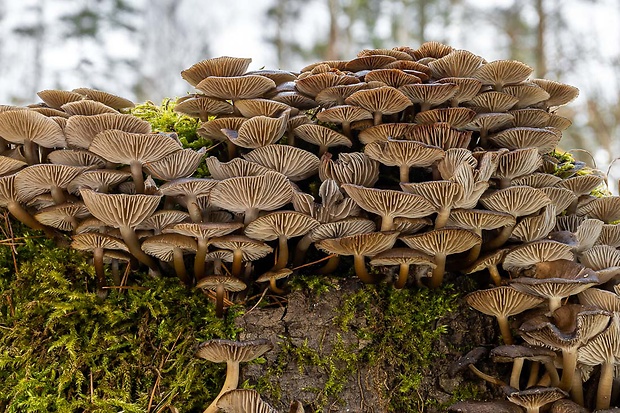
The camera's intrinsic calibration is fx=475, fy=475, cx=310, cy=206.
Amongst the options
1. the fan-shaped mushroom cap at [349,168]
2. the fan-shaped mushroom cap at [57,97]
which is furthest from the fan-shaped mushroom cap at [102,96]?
the fan-shaped mushroom cap at [349,168]

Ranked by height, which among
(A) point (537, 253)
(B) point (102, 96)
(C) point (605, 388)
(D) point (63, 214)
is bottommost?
(C) point (605, 388)

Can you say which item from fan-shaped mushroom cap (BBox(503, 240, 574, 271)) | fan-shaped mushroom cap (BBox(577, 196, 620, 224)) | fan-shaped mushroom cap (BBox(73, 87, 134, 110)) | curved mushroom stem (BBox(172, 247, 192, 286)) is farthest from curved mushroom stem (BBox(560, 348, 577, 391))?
fan-shaped mushroom cap (BBox(73, 87, 134, 110))

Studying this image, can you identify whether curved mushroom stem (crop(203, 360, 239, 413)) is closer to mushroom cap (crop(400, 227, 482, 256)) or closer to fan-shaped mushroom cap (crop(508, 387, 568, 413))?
mushroom cap (crop(400, 227, 482, 256))

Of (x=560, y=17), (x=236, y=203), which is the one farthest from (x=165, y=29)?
(x=236, y=203)

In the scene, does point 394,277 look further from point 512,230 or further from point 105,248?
point 105,248

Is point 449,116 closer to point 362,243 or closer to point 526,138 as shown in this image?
point 526,138

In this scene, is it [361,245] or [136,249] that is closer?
[361,245]

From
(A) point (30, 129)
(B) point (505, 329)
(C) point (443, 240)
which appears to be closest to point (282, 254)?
(C) point (443, 240)
